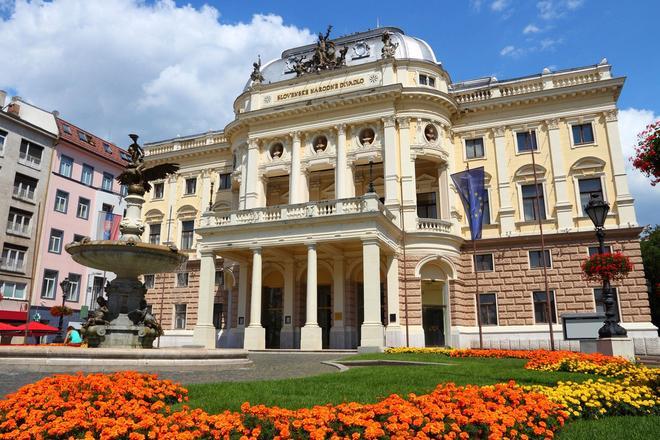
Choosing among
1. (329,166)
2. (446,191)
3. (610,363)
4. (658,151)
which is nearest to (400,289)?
(446,191)

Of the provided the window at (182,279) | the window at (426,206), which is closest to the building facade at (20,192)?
the window at (182,279)

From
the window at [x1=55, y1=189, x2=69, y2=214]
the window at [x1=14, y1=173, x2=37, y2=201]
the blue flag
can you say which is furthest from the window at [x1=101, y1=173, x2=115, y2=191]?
the blue flag

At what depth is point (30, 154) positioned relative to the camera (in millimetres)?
43188

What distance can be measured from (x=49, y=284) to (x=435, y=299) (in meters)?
33.7

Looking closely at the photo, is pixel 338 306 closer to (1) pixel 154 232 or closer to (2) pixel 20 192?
(1) pixel 154 232

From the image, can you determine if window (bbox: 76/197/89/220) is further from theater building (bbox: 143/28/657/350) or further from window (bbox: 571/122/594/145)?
window (bbox: 571/122/594/145)

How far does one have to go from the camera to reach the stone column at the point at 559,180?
30625 millimetres

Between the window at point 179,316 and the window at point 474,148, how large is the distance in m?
24.6

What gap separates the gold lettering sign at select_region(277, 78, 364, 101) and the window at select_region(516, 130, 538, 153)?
442 inches

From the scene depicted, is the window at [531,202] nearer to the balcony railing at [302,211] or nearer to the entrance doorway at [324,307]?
the balcony railing at [302,211]

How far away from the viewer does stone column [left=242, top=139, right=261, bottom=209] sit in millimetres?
34281

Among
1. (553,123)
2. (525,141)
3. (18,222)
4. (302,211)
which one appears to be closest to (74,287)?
(18,222)

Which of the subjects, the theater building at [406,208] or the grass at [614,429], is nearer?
the grass at [614,429]

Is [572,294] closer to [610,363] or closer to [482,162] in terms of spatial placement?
[482,162]
